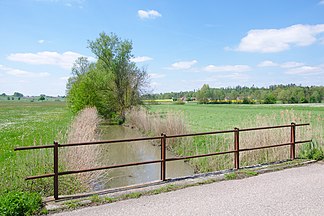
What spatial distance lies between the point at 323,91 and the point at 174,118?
88.4 m

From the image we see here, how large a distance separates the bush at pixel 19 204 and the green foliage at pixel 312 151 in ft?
25.3

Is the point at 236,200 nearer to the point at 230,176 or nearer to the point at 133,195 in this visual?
the point at 230,176

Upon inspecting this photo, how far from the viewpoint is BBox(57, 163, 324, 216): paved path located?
435 centimetres

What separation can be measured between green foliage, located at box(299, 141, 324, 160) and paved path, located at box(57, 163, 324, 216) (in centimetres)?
219

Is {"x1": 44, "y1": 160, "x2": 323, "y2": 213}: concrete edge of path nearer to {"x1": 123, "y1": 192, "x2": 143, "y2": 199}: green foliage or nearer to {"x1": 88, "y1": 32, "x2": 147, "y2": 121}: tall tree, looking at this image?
{"x1": 123, "y1": 192, "x2": 143, "y2": 199}: green foliage

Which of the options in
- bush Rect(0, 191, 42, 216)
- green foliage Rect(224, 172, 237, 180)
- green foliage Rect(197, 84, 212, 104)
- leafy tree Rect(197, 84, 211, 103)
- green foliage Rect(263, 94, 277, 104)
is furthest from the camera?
leafy tree Rect(197, 84, 211, 103)

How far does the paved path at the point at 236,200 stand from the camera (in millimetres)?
4352

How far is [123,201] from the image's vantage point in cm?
485

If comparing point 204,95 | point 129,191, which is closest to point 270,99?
point 204,95

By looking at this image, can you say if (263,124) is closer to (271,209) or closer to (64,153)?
(271,209)

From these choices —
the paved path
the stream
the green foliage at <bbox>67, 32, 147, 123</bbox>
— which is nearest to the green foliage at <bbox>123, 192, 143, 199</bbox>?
the paved path

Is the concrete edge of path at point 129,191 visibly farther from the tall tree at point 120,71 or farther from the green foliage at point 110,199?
the tall tree at point 120,71

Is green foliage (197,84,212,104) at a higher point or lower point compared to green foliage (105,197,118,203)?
higher

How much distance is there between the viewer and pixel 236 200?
4.82 metres
